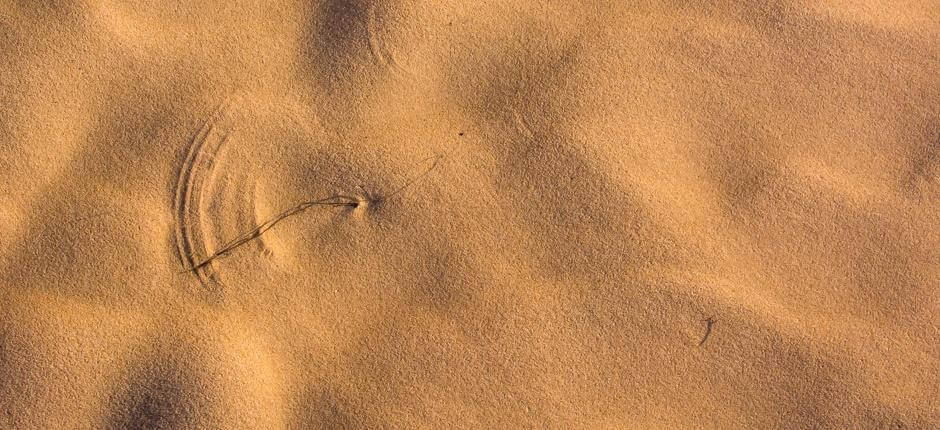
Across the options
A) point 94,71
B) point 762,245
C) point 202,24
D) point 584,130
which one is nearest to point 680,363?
point 762,245

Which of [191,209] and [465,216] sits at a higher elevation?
[191,209]

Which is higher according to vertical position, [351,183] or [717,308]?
[351,183]

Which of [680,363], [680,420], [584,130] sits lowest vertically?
[680,420]

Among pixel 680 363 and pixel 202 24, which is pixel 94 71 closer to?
pixel 202 24

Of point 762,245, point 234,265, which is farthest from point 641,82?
point 234,265

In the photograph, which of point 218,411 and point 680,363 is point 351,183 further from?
point 680,363

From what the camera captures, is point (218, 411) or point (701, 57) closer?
point (218, 411)
